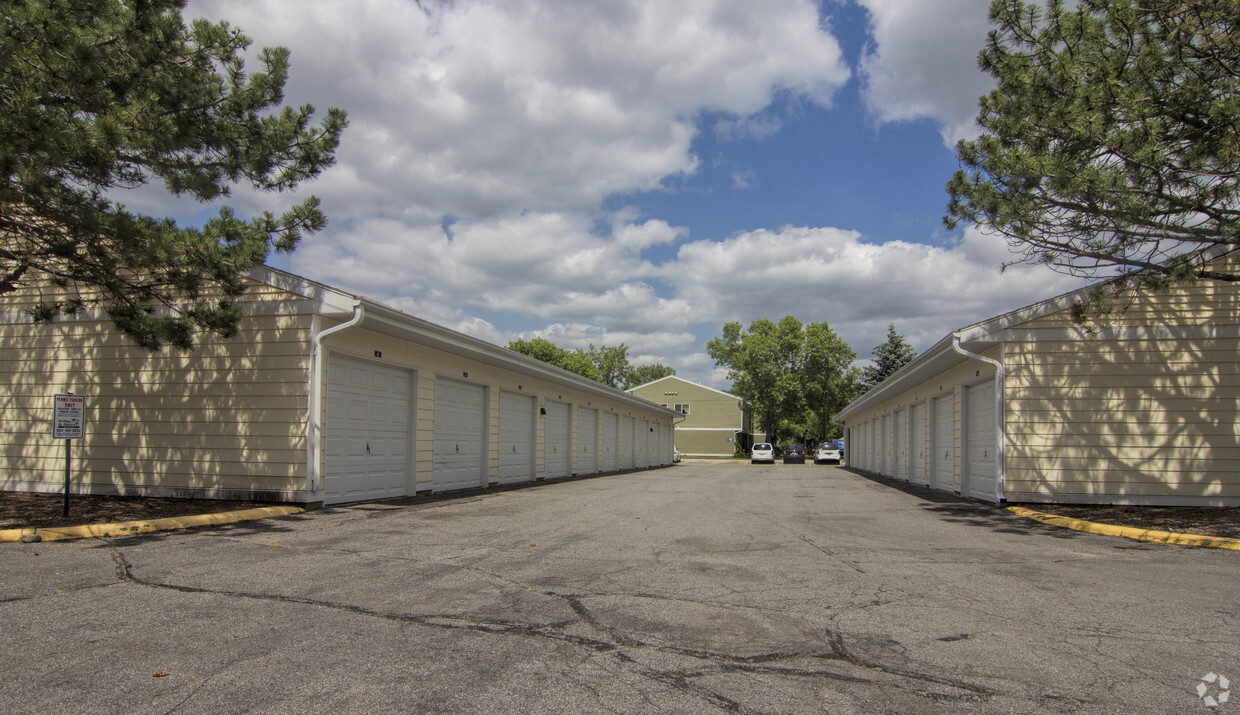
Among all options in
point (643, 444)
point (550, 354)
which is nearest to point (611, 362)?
point (550, 354)

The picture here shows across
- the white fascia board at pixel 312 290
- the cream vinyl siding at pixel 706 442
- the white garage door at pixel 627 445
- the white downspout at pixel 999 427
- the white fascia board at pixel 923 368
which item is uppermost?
the white fascia board at pixel 312 290

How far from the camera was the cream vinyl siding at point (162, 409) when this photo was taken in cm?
1105

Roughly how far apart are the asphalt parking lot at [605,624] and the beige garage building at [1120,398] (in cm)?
430

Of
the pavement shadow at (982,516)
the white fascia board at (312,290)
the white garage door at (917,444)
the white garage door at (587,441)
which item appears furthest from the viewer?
the white garage door at (587,441)

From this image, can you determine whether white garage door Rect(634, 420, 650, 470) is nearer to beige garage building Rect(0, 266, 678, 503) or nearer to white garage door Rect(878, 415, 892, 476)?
white garage door Rect(878, 415, 892, 476)

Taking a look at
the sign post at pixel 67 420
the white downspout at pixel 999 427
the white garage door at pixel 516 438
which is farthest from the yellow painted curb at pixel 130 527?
the white downspout at pixel 999 427

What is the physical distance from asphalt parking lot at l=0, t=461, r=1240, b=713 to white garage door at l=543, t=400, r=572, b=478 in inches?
470

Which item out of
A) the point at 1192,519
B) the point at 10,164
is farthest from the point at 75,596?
the point at 1192,519

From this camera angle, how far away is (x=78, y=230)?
8430 mm

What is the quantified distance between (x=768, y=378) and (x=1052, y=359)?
1927 inches

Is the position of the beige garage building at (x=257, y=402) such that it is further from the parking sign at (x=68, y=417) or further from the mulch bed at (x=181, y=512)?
the parking sign at (x=68, y=417)

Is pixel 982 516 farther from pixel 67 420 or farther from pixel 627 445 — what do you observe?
pixel 627 445

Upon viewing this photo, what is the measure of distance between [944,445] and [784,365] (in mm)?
45444

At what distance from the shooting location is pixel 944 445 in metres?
17.5
